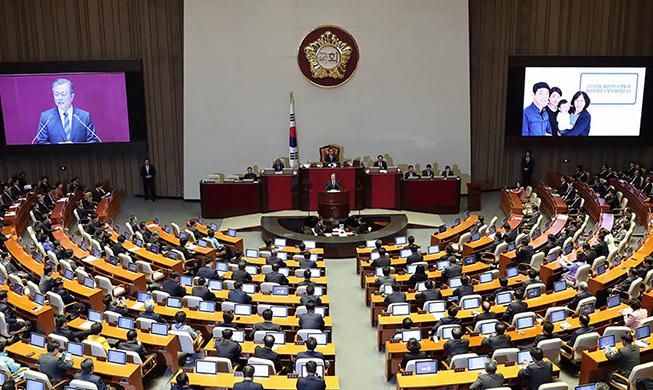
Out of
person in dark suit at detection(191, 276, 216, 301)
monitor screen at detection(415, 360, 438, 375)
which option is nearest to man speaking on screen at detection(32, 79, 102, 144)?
person in dark suit at detection(191, 276, 216, 301)

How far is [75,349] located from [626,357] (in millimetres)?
8069

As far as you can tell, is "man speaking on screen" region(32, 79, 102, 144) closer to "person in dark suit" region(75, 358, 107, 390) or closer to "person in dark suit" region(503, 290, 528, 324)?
"person in dark suit" region(75, 358, 107, 390)

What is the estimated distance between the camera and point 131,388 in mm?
9148

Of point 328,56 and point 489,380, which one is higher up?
point 328,56

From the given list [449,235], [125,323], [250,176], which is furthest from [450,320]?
[250,176]

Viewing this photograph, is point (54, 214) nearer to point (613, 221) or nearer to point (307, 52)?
point (307, 52)

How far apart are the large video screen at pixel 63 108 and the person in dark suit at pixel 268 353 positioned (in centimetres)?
1477

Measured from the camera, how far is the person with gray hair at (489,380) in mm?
8305

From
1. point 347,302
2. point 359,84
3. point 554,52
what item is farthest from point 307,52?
point 347,302

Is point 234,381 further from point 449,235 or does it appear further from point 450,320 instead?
point 449,235

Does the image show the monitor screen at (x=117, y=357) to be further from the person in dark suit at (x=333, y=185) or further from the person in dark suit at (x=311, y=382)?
the person in dark suit at (x=333, y=185)

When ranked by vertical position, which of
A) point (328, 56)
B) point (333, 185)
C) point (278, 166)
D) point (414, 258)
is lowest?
point (414, 258)

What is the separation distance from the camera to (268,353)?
925cm

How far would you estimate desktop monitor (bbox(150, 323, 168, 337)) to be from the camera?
1014 centimetres
